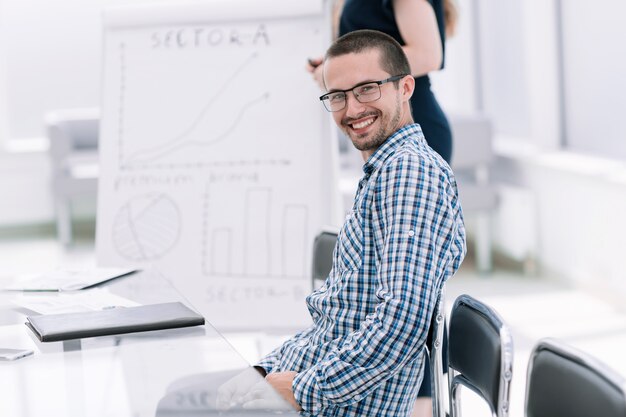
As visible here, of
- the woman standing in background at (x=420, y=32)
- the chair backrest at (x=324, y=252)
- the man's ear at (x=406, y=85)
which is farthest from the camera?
the woman standing in background at (x=420, y=32)

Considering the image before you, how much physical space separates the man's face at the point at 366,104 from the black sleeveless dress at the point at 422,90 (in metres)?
0.68

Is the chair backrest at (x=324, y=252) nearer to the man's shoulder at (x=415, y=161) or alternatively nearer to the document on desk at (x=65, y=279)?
the document on desk at (x=65, y=279)

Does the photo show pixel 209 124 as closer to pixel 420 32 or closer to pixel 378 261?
pixel 420 32

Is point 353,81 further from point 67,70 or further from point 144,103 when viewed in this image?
point 67,70

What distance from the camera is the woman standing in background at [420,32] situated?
7.70ft

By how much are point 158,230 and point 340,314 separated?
5.19 ft

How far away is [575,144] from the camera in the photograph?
496 centimetres

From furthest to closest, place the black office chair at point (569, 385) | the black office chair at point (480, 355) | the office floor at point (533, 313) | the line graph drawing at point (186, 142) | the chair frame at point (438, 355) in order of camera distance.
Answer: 1. the office floor at point (533, 313)
2. the line graph drawing at point (186, 142)
3. the chair frame at point (438, 355)
4. the black office chair at point (480, 355)
5. the black office chair at point (569, 385)

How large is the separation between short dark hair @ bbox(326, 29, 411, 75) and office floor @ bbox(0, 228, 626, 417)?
5.37 ft

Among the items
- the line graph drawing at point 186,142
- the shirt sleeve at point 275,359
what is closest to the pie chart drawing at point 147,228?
the line graph drawing at point 186,142

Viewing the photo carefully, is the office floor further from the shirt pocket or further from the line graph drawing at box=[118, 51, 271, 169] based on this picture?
the shirt pocket

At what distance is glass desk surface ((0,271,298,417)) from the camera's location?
A: 1248mm

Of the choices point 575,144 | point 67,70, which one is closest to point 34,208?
point 67,70

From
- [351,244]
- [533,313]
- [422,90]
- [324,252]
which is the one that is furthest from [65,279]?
[533,313]
